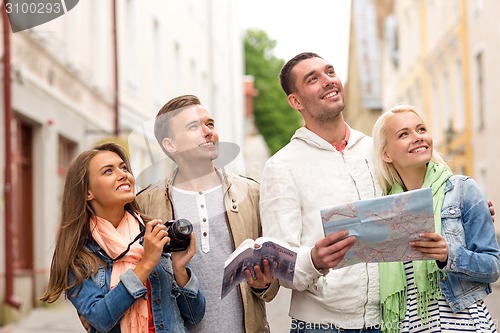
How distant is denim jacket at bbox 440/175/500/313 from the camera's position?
117 inches

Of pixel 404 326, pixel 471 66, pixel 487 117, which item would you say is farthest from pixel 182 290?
pixel 471 66

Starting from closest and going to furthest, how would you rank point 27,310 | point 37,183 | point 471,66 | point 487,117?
1. point 27,310
2. point 37,183
3. point 487,117
4. point 471,66

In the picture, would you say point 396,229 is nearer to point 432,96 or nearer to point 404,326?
point 404,326

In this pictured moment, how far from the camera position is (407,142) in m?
3.09

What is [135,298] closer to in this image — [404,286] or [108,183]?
[108,183]

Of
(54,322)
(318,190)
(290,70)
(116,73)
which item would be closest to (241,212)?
(318,190)

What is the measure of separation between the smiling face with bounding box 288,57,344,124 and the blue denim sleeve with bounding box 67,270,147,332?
0.84 m

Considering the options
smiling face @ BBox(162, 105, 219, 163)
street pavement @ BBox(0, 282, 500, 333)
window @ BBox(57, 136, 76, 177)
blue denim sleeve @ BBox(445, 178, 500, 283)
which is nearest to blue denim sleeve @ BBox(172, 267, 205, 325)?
smiling face @ BBox(162, 105, 219, 163)

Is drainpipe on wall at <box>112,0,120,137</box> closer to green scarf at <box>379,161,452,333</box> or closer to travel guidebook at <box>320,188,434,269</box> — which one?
green scarf at <box>379,161,452,333</box>

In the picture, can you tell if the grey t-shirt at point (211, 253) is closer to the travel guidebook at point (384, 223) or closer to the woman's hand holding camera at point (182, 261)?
the woman's hand holding camera at point (182, 261)

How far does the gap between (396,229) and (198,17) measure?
8.01ft

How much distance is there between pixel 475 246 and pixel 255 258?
70 centimetres

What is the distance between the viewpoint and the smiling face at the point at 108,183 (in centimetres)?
309

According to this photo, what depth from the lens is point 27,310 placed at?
419 inches
